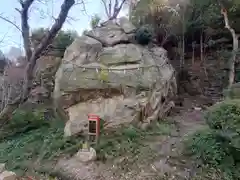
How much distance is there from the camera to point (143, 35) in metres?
7.05

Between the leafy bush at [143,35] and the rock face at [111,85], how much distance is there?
0.30 meters

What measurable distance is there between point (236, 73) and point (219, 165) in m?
5.65

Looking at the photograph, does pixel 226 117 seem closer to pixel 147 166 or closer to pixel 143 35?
pixel 147 166

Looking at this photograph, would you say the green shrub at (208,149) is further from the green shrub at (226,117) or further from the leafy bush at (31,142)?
the leafy bush at (31,142)

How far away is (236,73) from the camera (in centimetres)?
789

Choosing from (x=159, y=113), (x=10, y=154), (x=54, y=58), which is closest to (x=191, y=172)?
(x=159, y=113)

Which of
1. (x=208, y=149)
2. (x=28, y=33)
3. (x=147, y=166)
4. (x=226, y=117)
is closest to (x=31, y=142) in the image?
(x=28, y=33)

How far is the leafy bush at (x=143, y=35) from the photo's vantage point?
7043 millimetres

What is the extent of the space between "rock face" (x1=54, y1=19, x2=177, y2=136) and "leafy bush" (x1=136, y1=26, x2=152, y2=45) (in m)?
0.30

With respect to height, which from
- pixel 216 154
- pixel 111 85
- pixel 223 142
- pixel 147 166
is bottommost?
pixel 147 166

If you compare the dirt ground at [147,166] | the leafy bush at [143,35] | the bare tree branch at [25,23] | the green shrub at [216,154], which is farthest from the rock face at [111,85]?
the green shrub at [216,154]

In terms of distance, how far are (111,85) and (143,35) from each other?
8.53ft

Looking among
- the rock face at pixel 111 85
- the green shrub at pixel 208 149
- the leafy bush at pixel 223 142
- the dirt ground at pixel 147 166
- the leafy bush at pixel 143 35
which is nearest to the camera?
the leafy bush at pixel 223 142

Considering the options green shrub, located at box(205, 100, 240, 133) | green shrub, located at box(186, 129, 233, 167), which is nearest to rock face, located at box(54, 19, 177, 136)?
green shrub, located at box(186, 129, 233, 167)
